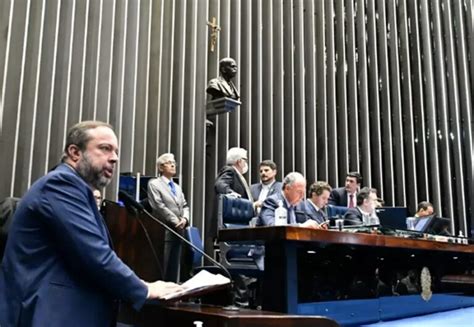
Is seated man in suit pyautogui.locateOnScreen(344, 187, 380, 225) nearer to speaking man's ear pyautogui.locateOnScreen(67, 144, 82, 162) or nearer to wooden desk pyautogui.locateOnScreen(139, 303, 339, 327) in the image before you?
wooden desk pyautogui.locateOnScreen(139, 303, 339, 327)

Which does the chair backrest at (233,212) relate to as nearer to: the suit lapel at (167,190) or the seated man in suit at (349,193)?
the suit lapel at (167,190)

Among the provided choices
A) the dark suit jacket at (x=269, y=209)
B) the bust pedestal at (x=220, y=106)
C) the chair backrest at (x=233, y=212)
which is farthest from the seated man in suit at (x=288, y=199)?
the bust pedestal at (x=220, y=106)

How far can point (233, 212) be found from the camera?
3.51 metres

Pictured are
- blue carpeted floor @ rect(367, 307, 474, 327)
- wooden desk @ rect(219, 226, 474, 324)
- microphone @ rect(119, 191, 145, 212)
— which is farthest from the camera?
blue carpeted floor @ rect(367, 307, 474, 327)

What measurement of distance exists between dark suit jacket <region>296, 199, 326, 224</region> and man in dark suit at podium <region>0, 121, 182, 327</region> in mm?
2120

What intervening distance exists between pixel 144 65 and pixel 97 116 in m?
0.85

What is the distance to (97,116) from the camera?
4352mm

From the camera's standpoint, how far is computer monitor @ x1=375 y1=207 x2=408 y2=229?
124 inches

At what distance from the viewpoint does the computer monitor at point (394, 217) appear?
124 inches

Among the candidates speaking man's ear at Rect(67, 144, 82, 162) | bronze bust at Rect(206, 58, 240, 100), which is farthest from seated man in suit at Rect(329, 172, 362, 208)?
speaking man's ear at Rect(67, 144, 82, 162)

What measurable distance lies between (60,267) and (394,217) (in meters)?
2.54

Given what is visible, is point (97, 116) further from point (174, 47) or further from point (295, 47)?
point (295, 47)

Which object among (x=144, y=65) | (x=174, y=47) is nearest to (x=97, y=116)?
(x=144, y=65)

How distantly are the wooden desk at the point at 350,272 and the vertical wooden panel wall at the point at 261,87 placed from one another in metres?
2.44
